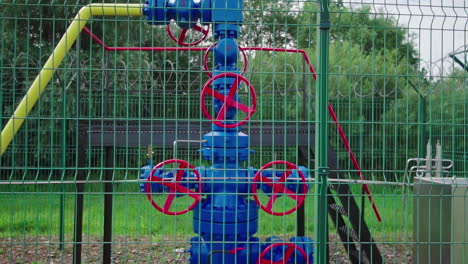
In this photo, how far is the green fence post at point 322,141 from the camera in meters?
3.32

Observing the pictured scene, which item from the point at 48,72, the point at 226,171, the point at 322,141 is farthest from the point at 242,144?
the point at 48,72

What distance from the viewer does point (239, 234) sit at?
4258mm

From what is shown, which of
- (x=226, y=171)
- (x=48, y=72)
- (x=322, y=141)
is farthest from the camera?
(x=226, y=171)

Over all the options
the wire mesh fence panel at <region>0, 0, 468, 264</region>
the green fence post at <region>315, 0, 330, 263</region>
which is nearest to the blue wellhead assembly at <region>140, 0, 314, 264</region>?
the wire mesh fence panel at <region>0, 0, 468, 264</region>

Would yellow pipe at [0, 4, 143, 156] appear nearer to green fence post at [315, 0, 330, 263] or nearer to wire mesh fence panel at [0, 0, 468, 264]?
wire mesh fence panel at [0, 0, 468, 264]

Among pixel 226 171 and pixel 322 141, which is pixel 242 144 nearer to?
pixel 226 171

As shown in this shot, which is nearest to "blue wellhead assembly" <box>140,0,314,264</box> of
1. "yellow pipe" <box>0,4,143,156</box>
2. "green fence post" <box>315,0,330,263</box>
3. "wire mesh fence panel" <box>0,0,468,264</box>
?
"wire mesh fence panel" <box>0,0,468,264</box>

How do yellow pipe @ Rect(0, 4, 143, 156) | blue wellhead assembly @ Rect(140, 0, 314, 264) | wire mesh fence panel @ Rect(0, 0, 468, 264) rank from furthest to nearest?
1. blue wellhead assembly @ Rect(140, 0, 314, 264)
2. yellow pipe @ Rect(0, 4, 143, 156)
3. wire mesh fence panel @ Rect(0, 0, 468, 264)

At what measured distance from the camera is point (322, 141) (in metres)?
3.36

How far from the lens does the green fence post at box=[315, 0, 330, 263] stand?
3.32m

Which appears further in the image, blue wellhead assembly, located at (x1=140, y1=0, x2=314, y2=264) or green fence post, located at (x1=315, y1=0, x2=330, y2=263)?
blue wellhead assembly, located at (x1=140, y1=0, x2=314, y2=264)

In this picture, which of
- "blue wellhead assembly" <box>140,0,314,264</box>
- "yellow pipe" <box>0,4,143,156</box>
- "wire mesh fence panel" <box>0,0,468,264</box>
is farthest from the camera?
"blue wellhead assembly" <box>140,0,314,264</box>

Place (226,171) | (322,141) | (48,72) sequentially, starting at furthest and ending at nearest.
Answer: (226,171), (48,72), (322,141)

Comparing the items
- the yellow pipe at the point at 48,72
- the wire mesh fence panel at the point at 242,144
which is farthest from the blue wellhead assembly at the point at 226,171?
the yellow pipe at the point at 48,72
